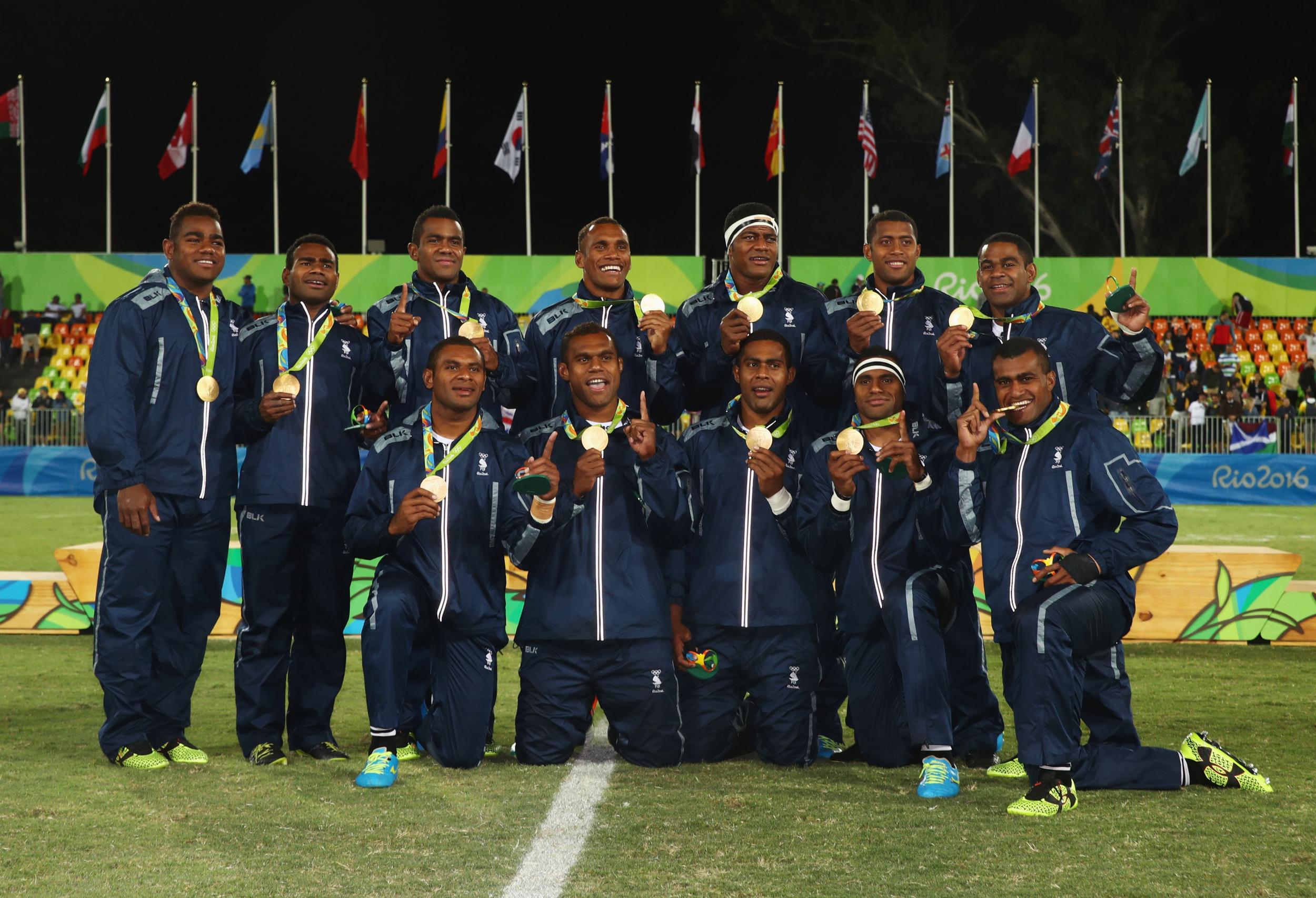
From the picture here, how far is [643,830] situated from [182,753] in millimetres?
2372

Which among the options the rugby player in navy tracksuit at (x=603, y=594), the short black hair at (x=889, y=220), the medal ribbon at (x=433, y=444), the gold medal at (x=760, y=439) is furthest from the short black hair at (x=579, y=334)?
the short black hair at (x=889, y=220)

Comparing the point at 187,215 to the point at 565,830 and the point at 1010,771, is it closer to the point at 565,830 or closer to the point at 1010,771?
the point at 565,830

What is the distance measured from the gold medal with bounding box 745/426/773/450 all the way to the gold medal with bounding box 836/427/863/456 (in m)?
0.39

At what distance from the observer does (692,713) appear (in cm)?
610

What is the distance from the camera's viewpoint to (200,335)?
617 centimetres

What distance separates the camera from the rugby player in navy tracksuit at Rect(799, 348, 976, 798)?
18.7 ft

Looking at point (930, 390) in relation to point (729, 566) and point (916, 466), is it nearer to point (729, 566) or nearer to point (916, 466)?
point (916, 466)

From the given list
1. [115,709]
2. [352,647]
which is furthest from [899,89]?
[115,709]

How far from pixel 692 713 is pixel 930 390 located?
198 cm

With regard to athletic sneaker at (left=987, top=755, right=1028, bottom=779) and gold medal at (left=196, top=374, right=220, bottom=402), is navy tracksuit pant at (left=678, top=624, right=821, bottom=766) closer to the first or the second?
athletic sneaker at (left=987, top=755, right=1028, bottom=779)

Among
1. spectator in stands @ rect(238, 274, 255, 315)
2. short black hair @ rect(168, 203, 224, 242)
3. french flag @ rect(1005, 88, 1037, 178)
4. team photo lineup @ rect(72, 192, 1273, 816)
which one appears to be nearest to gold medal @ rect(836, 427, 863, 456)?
team photo lineup @ rect(72, 192, 1273, 816)

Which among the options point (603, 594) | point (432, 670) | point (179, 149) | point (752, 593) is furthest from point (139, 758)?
point (179, 149)

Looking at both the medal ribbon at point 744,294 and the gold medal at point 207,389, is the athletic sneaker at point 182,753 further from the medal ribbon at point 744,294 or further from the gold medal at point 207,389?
the medal ribbon at point 744,294

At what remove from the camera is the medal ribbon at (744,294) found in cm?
679
